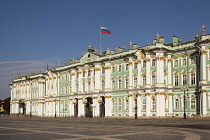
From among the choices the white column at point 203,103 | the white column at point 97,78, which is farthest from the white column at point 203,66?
the white column at point 97,78

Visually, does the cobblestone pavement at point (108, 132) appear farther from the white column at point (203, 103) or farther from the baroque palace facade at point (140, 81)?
the baroque palace facade at point (140, 81)

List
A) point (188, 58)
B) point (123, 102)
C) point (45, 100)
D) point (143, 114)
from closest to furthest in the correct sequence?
point (188, 58)
point (143, 114)
point (123, 102)
point (45, 100)

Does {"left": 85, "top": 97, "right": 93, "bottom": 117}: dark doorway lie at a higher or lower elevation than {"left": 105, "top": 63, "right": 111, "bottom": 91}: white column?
A: lower

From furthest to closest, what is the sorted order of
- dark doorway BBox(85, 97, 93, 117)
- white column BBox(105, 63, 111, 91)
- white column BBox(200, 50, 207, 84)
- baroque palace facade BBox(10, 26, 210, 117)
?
1. dark doorway BBox(85, 97, 93, 117)
2. white column BBox(105, 63, 111, 91)
3. baroque palace facade BBox(10, 26, 210, 117)
4. white column BBox(200, 50, 207, 84)

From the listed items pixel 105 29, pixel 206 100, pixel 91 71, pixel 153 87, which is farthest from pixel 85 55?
pixel 206 100

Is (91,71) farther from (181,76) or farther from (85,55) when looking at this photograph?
(181,76)

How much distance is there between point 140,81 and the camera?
74.3 m

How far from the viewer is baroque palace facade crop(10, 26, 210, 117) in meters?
66.3

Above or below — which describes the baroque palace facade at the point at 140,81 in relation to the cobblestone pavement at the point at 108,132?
above

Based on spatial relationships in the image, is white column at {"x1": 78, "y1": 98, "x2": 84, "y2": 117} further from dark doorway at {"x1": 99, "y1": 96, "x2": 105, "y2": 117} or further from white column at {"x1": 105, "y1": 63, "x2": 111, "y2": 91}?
white column at {"x1": 105, "y1": 63, "x2": 111, "y2": 91}

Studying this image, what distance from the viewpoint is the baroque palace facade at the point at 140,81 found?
66312 mm

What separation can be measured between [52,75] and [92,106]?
1107 inches

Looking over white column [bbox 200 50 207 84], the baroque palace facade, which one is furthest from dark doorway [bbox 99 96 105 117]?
white column [bbox 200 50 207 84]

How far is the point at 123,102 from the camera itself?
259 ft
